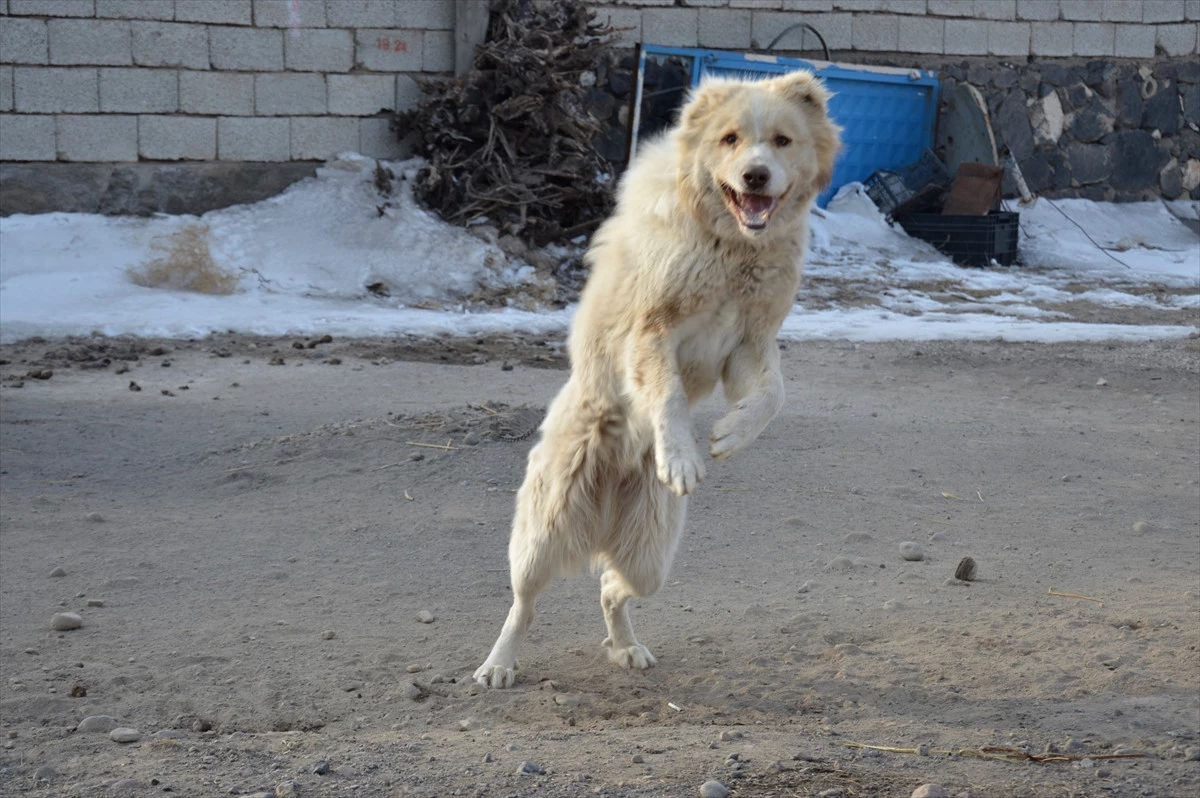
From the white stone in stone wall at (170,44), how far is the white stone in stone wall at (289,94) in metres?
0.55

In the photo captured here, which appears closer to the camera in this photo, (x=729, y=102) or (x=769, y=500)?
(x=729, y=102)

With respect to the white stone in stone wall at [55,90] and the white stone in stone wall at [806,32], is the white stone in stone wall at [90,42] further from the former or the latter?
the white stone in stone wall at [806,32]

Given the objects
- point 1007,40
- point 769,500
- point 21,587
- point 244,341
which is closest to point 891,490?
point 769,500

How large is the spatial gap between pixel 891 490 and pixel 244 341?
521cm

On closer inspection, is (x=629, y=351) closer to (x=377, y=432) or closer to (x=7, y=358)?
(x=377, y=432)

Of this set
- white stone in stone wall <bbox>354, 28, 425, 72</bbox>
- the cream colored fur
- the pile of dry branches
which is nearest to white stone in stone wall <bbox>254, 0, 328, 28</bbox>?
white stone in stone wall <bbox>354, 28, 425, 72</bbox>

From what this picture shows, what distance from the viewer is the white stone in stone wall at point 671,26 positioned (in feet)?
43.4

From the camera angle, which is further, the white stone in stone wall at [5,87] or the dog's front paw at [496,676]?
the white stone in stone wall at [5,87]

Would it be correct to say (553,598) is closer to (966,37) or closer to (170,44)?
(170,44)

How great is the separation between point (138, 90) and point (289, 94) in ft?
4.46

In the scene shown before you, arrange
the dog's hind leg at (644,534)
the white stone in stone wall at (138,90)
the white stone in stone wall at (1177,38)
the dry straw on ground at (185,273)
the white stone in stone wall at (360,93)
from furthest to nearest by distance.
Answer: the white stone in stone wall at (1177,38) < the white stone in stone wall at (360,93) < the white stone in stone wall at (138,90) < the dry straw on ground at (185,273) < the dog's hind leg at (644,534)

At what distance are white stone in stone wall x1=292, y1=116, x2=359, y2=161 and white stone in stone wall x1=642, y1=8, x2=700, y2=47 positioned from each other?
335 cm

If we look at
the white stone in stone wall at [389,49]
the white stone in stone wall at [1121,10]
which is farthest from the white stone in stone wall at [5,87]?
the white stone in stone wall at [1121,10]

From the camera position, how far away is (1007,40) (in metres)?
15.1
